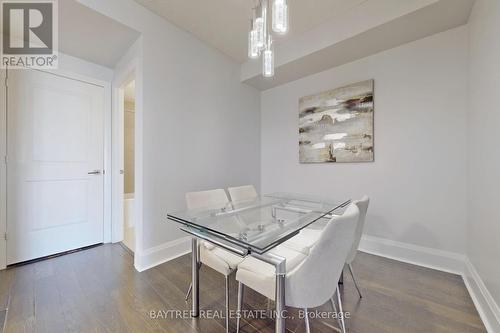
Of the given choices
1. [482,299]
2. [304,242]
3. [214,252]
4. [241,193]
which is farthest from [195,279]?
[482,299]

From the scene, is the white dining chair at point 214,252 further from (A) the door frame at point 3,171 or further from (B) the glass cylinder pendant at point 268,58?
(A) the door frame at point 3,171

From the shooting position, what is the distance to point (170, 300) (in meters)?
1.57

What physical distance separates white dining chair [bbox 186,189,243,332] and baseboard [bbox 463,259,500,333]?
1.60 metres

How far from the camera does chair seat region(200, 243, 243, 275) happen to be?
4.33 feet

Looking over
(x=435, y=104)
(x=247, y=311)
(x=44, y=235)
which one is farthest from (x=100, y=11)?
(x=435, y=104)

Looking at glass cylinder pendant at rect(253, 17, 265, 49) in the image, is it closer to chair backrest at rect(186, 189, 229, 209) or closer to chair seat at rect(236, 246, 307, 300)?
chair backrest at rect(186, 189, 229, 209)

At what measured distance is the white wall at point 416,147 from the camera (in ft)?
6.53

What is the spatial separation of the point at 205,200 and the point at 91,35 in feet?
6.83

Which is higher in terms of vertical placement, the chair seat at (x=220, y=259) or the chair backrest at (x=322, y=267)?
the chair backrest at (x=322, y=267)

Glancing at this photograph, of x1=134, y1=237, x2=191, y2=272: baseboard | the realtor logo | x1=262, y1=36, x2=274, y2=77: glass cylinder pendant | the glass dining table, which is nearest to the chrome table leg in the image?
the glass dining table

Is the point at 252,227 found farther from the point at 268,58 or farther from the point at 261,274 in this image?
the point at 268,58

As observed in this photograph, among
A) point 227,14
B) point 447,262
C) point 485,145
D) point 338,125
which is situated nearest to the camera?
point 485,145

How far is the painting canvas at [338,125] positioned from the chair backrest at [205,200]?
5.25 feet

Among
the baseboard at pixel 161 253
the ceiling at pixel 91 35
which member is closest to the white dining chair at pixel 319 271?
the baseboard at pixel 161 253
